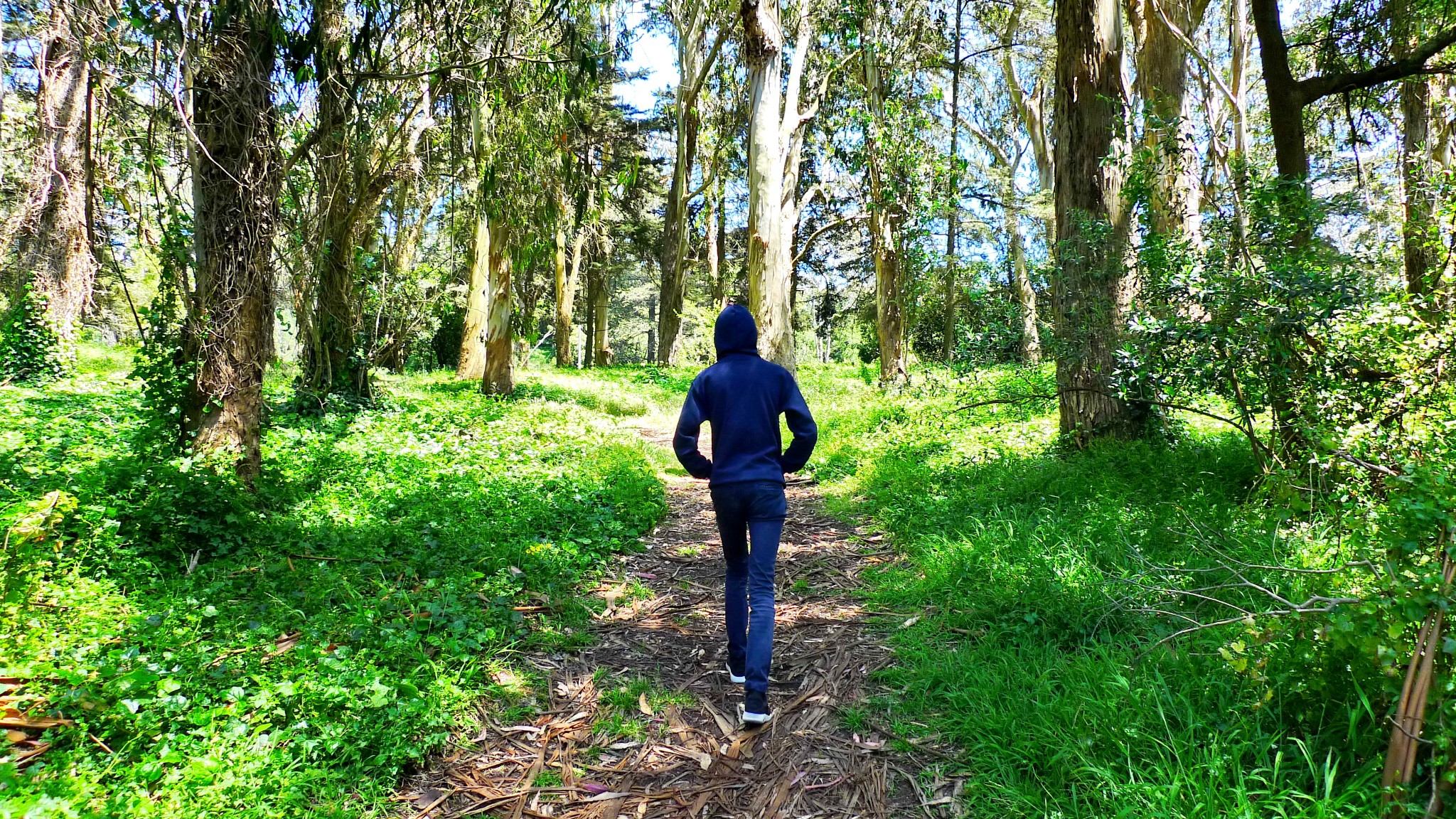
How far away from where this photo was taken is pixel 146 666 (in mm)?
2863

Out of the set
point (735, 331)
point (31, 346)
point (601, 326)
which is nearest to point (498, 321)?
point (31, 346)

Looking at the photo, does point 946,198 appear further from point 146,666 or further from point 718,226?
point 146,666

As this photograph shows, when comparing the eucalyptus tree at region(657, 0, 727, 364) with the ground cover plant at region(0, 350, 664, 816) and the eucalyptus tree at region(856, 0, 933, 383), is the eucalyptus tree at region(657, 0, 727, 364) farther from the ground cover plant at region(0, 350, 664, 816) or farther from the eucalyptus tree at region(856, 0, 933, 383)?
the ground cover plant at region(0, 350, 664, 816)

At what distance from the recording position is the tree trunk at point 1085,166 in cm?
592

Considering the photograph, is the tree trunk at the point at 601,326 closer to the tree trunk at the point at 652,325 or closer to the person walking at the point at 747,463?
the person walking at the point at 747,463

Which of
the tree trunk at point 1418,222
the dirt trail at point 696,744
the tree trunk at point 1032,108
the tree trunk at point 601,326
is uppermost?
the tree trunk at point 1032,108

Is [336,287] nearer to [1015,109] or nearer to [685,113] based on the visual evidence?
[685,113]

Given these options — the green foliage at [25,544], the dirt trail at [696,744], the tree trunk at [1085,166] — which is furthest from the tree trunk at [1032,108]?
the green foliage at [25,544]

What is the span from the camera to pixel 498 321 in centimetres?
1273

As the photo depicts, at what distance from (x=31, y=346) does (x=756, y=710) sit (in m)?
Result: 12.2

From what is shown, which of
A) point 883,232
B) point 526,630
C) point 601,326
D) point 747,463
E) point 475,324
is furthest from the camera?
→ point 601,326

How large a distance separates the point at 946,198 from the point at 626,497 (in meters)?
9.92

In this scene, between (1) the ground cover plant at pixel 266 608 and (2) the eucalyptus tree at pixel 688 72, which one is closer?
(1) the ground cover plant at pixel 266 608

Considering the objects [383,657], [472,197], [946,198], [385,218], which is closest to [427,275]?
[385,218]
